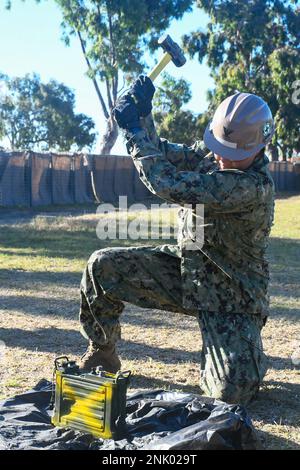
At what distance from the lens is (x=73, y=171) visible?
21844 mm

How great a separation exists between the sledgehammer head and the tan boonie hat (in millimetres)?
714

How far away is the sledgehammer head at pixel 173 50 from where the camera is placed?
405 cm

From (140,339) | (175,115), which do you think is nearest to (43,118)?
(175,115)

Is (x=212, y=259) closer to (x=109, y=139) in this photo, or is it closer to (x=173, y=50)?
(x=173, y=50)

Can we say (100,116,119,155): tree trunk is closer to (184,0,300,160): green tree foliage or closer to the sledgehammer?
(184,0,300,160): green tree foliage

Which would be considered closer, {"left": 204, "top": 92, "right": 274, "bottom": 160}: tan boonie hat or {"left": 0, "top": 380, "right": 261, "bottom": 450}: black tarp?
{"left": 0, "top": 380, "right": 261, "bottom": 450}: black tarp

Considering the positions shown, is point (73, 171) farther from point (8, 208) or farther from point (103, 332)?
point (103, 332)

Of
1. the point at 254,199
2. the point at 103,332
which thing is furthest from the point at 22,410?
the point at 254,199

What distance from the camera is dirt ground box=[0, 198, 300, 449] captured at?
3.60 meters

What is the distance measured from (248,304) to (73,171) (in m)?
18.7

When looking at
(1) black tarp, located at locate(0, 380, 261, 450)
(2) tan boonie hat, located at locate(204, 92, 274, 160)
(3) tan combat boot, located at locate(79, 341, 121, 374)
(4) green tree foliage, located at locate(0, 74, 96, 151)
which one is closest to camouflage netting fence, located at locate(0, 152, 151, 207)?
(3) tan combat boot, located at locate(79, 341, 121, 374)

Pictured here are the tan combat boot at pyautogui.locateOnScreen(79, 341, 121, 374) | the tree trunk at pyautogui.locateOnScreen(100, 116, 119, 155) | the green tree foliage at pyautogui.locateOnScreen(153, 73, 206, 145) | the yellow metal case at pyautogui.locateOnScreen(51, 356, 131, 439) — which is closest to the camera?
the yellow metal case at pyautogui.locateOnScreen(51, 356, 131, 439)

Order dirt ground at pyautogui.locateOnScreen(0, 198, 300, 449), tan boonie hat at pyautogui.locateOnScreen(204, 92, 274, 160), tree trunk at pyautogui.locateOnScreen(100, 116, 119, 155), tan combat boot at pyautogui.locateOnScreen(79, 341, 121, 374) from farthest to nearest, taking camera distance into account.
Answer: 1. tree trunk at pyautogui.locateOnScreen(100, 116, 119, 155)
2. tan combat boot at pyautogui.locateOnScreen(79, 341, 121, 374)
3. dirt ground at pyautogui.locateOnScreen(0, 198, 300, 449)
4. tan boonie hat at pyautogui.locateOnScreen(204, 92, 274, 160)

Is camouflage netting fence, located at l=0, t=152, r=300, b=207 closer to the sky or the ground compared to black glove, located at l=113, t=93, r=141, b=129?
closer to the ground
